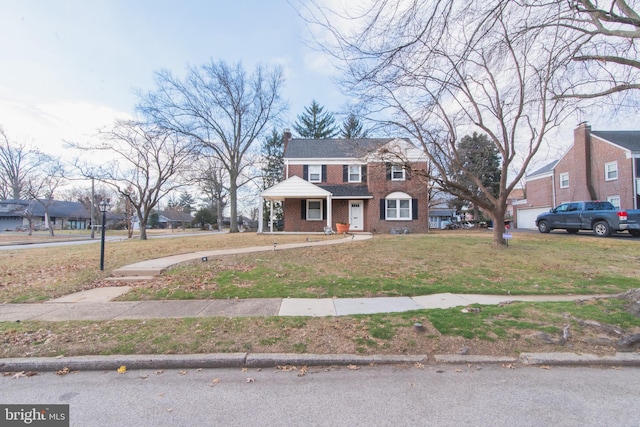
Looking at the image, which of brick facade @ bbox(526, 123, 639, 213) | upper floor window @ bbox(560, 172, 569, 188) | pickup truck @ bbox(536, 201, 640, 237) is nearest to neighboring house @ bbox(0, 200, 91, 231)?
pickup truck @ bbox(536, 201, 640, 237)

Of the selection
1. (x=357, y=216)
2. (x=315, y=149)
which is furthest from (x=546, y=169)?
(x=315, y=149)

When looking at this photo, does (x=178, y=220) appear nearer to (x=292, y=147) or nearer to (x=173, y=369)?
(x=292, y=147)

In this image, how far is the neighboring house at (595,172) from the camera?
72.1ft

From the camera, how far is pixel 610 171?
2341cm

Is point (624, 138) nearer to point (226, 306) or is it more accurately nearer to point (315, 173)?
point (315, 173)

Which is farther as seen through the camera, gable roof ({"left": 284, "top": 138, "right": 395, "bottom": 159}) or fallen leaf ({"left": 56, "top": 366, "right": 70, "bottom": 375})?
gable roof ({"left": 284, "top": 138, "right": 395, "bottom": 159})

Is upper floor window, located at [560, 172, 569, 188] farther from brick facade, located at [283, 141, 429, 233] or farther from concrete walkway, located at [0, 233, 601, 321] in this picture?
concrete walkway, located at [0, 233, 601, 321]

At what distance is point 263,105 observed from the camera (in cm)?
2908

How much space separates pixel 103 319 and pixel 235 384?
314cm

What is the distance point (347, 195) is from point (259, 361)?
18.5 metres

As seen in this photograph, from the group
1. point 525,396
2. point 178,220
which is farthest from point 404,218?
point 178,220

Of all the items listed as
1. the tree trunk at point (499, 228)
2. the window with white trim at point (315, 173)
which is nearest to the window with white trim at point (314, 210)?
the window with white trim at point (315, 173)

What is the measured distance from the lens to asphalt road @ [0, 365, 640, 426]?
2.67m

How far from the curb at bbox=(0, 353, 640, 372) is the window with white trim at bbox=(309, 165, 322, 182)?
19.9 m
